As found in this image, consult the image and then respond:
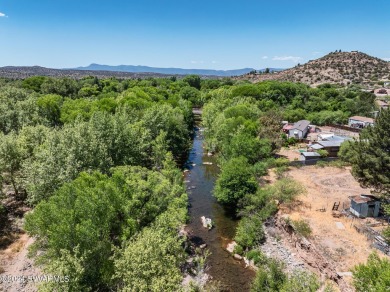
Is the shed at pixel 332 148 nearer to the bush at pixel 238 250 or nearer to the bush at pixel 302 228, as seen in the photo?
the bush at pixel 302 228

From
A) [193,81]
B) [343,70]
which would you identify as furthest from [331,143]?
[343,70]

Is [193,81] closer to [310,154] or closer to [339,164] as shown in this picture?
[310,154]

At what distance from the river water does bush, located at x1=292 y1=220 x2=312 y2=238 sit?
6323mm

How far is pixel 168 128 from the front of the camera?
44.8 m

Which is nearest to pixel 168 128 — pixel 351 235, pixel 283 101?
pixel 351 235

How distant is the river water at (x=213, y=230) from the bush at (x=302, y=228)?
6.32 m

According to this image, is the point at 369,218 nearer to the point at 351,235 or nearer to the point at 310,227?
the point at 351,235

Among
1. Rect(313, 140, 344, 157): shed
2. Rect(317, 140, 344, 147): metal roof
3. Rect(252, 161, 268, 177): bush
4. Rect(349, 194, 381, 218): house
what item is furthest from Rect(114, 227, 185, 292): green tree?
Rect(317, 140, 344, 147): metal roof

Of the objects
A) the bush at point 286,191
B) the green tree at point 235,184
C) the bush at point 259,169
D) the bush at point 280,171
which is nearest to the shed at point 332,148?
the bush at point 280,171

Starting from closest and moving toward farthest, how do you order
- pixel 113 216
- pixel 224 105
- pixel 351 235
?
pixel 113 216 < pixel 351 235 < pixel 224 105

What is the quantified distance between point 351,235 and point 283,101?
65626mm

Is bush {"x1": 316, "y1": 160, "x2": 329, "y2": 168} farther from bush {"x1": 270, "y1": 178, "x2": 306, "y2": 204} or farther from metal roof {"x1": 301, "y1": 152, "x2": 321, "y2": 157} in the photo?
bush {"x1": 270, "y1": 178, "x2": 306, "y2": 204}

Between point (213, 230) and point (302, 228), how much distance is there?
30.3ft

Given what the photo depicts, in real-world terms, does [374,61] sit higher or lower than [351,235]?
higher
